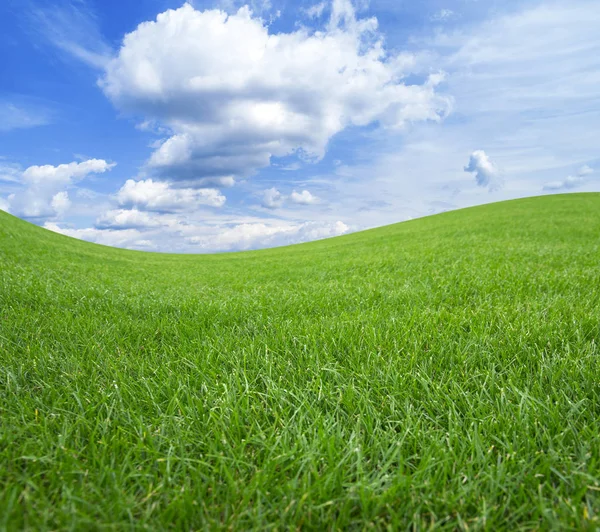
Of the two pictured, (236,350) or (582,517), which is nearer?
(582,517)

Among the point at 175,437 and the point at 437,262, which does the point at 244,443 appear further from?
the point at 437,262

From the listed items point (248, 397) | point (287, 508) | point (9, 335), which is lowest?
point (287, 508)

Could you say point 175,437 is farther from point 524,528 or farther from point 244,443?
point 524,528

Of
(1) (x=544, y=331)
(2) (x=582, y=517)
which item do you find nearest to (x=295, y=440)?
(2) (x=582, y=517)

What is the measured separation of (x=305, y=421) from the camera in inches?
86.3

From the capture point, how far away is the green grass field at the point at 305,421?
61.2 inches

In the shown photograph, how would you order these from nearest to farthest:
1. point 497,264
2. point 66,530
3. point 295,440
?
point 66,530 < point 295,440 < point 497,264

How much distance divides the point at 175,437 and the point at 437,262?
337 inches

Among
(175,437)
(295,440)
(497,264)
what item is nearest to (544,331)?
(295,440)

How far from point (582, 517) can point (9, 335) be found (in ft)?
15.9

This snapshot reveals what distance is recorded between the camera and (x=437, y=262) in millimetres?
9281

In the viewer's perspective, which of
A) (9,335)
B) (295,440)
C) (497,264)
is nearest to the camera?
(295,440)

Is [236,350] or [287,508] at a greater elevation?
[236,350]

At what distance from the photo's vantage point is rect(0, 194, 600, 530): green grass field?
1.55m
